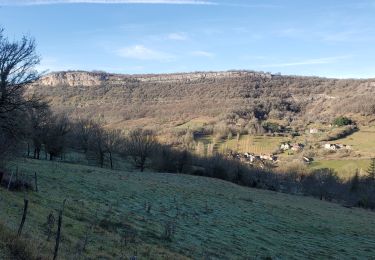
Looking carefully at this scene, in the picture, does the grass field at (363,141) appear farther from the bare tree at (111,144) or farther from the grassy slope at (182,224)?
the grassy slope at (182,224)

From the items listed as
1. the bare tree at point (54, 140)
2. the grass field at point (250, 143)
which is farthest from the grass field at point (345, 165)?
the bare tree at point (54, 140)

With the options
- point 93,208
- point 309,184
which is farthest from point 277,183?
point 93,208

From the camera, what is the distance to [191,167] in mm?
82125

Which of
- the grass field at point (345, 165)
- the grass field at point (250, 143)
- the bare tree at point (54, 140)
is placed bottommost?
the grass field at point (345, 165)

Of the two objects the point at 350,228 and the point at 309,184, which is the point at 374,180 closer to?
the point at 309,184

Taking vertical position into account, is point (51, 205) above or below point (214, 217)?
above

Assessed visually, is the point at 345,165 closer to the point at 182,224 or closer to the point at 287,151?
the point at 287,151

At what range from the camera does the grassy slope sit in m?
17.3

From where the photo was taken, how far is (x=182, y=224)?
2662 cm

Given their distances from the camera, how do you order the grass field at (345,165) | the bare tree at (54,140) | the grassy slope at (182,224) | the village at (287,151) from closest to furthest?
the grassy slope at (182,224) → the bare tree at (54,140) → the grass field at (345,165) → the village at (287,151)

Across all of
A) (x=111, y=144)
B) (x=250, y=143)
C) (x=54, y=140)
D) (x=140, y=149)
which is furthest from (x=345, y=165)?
(x=54, y=140)

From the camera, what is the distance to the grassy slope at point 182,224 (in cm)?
1730

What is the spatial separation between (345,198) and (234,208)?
187ft

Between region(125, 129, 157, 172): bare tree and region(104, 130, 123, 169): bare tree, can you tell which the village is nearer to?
region(125, 129, 157, 172): bare tree
